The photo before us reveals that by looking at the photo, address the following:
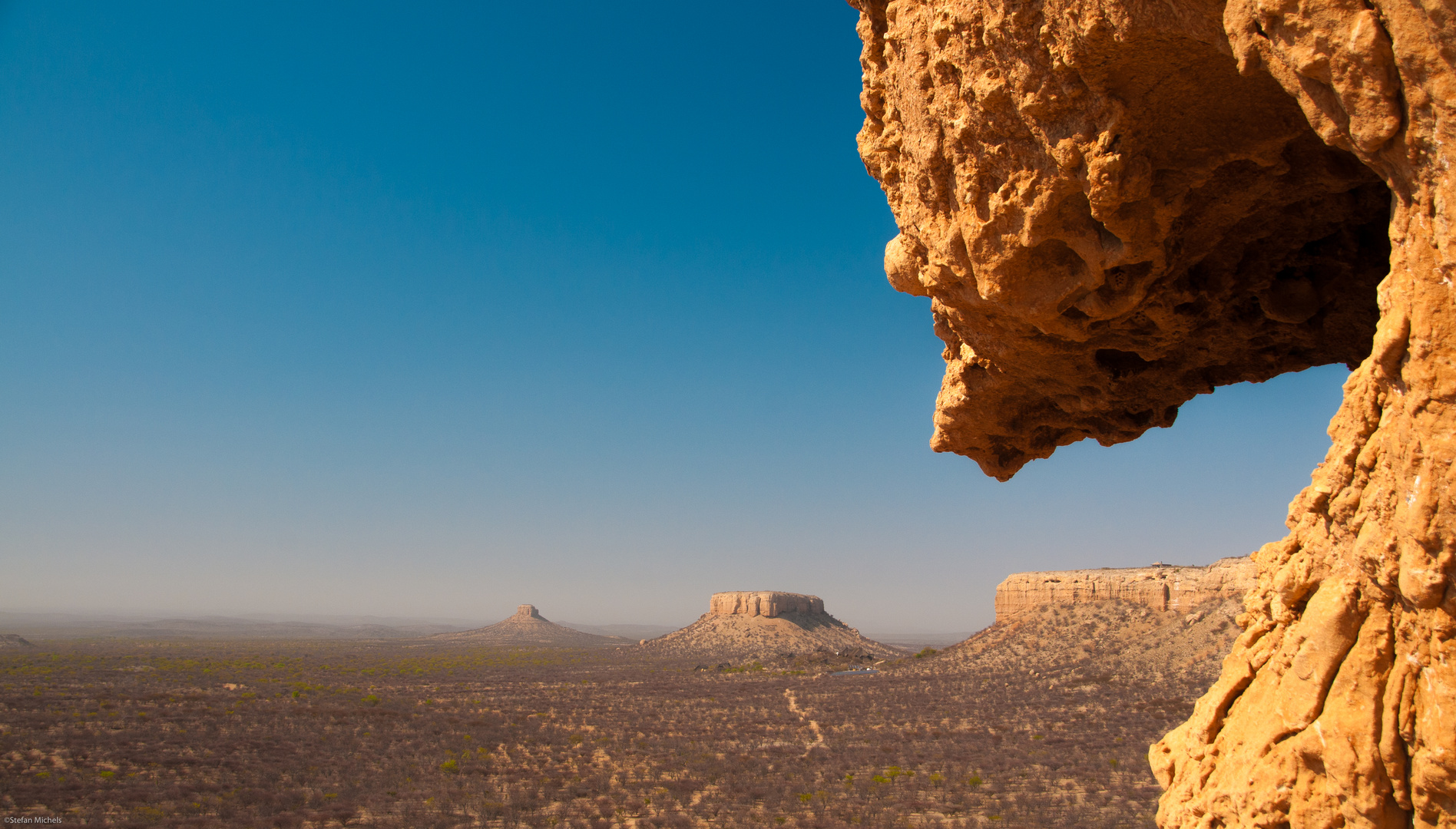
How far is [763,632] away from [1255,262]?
85047 millimetres

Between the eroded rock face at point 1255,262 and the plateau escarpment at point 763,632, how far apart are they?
73.0 metres

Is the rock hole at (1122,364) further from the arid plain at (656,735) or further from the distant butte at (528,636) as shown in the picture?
the distant butte at (528,636)

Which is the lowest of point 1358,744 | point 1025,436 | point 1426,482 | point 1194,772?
point 1194,772

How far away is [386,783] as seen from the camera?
69.6ft

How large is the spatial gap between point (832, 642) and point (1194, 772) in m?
88.0

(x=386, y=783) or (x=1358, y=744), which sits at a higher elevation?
(x=1358, y=744)

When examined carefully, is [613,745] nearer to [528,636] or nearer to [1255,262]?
[1255,262]

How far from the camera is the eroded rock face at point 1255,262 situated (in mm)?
2666

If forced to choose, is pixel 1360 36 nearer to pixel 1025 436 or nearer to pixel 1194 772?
pixel 1194 772

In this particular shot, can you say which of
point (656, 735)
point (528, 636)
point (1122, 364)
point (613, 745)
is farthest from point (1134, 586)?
point (528, 636)

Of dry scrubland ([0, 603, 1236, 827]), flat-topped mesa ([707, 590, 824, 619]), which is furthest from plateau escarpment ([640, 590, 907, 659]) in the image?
dry scrubland ([0, 603, 1236, 827])

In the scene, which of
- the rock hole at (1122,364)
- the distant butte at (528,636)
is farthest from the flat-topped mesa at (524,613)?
the rock hole at (1122,364)

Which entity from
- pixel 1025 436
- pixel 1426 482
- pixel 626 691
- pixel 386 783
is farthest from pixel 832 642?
pixel 1426 482

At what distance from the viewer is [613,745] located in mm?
26453
